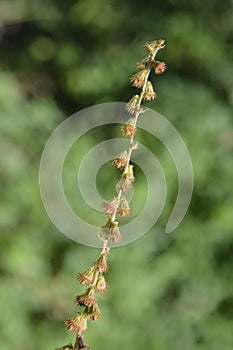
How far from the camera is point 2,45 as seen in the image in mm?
3436

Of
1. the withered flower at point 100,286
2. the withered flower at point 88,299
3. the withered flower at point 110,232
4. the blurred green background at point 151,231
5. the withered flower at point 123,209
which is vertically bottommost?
the withered flower at point 88,299

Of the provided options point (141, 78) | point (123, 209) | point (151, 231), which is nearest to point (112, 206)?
point (123, 209)

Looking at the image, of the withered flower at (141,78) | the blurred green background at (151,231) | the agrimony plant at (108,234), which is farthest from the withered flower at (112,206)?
the blurred green background at (151,231)

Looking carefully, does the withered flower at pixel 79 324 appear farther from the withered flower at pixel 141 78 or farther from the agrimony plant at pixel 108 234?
the withered flower at pixel 141 78

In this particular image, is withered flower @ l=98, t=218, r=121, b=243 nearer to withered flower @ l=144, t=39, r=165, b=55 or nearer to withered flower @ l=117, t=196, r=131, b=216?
withered flower @ l=117, t=196, r=131, b=216

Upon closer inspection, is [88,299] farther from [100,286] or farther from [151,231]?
[151,231]

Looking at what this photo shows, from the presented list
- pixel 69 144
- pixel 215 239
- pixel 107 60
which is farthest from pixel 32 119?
pixel 215 239

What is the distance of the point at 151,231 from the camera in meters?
2.43

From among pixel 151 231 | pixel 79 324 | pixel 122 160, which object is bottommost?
pixel 79 324

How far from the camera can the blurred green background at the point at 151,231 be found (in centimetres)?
230

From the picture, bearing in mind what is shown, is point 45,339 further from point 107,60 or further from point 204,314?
point 107,60

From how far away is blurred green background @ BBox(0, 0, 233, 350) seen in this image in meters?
2.30

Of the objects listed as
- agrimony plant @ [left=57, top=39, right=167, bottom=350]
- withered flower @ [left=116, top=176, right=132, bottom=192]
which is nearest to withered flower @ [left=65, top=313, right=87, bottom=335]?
agrimony plant @ [left=57, top=39, right=167, bottom=350]

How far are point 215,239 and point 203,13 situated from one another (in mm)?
1142
